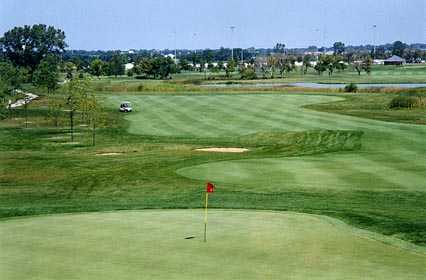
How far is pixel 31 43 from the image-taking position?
14950cm

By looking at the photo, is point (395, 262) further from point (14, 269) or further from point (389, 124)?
point (389, 124)

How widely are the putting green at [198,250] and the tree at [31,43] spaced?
133m

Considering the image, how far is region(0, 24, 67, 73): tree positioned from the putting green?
5243 inches

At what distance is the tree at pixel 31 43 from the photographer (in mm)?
147375

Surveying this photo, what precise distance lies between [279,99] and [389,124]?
28.4 meters

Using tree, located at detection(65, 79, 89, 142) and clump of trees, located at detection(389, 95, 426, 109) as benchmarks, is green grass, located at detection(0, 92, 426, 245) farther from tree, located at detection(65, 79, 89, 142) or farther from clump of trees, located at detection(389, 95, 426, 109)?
clump of trees, located at detection(389, 95, 426, 109)

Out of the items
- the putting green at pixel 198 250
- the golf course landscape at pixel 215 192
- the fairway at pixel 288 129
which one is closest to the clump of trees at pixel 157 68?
the fairway at pixel 288 129

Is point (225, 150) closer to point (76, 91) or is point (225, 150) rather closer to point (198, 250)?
point (76, 91)

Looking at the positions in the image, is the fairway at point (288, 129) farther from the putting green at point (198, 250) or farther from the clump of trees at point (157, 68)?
the clump of trees at point (157, 68)

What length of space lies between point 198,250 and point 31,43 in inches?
5540

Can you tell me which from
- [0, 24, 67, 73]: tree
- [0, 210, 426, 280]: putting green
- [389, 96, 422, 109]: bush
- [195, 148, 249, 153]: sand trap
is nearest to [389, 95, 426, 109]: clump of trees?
[389, 96, 422, 109]: bush

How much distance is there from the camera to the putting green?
45.4 feet

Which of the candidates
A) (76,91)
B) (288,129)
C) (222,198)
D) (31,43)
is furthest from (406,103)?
(31,43)

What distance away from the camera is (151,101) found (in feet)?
283
